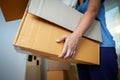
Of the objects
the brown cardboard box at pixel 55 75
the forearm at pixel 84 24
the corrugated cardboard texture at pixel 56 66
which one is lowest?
the brown cardboard box at pixel 55 75

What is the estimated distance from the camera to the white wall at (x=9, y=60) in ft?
5.69

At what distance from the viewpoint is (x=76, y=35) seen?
1.77 ft

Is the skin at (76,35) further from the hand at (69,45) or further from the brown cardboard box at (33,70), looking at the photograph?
the brown cardboard box at (33,70)

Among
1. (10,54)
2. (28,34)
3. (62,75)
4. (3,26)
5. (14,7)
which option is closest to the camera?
(28,34)

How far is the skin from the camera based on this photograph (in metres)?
0.51

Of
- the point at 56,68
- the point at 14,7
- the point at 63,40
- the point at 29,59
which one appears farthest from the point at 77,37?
the point at 29,59

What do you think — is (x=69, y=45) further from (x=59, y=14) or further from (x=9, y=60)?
(x=9, y=60)

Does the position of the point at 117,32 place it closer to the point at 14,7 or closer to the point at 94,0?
the point at 94,0

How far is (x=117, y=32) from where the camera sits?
151 cm

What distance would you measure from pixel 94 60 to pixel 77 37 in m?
0.14

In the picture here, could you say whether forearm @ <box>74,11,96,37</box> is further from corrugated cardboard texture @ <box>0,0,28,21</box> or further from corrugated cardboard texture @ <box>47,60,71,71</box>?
Answer: corrugated cardboard texture @ <box>47,60,71,71</box>

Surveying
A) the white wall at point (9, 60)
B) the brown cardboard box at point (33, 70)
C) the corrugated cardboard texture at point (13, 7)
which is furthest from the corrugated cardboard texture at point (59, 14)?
the white wall at point (9, 60)

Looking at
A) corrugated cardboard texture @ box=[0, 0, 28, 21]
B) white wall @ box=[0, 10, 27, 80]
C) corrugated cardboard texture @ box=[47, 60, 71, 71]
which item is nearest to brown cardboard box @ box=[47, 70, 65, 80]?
corrugated cardboard texture @ box=[47, 60, 71, 71]

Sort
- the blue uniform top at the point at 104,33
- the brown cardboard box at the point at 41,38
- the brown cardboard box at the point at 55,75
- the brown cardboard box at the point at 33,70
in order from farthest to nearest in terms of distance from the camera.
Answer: the brown cardboard box at the point at 33,70
the brown cardboard box at the point at 55,75
the blue uniform top at the point at 104,33
the brown cardboard box at the point at 41,38
